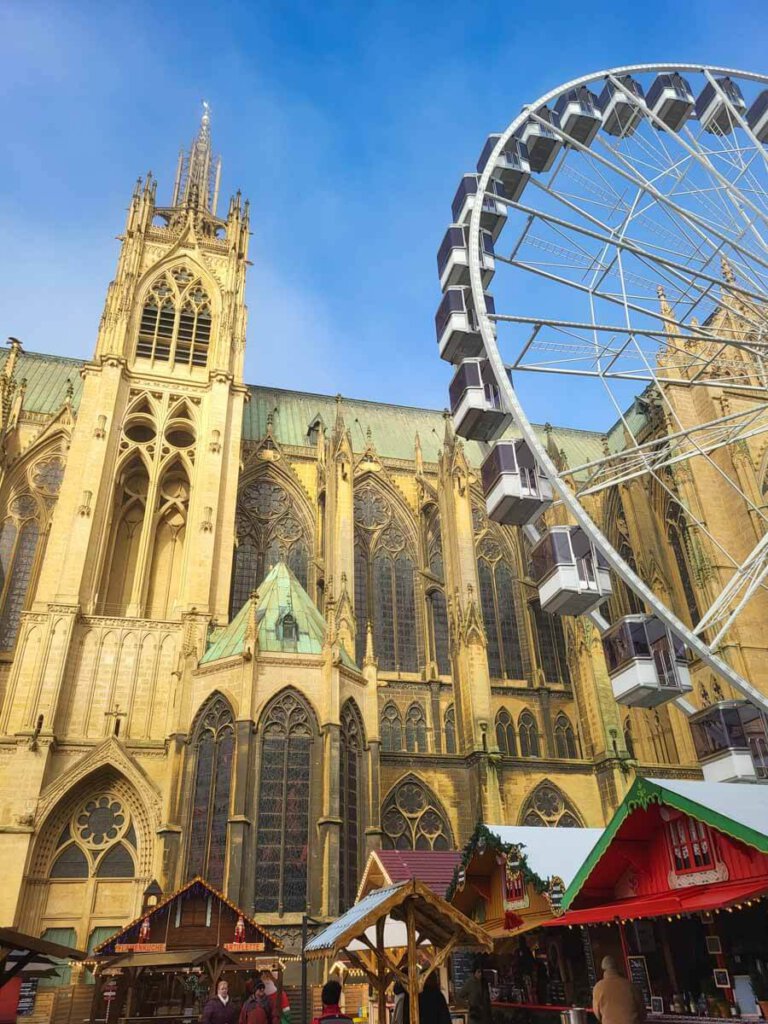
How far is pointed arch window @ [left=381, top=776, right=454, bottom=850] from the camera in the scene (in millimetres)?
26406

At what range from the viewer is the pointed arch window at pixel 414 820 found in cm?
2641

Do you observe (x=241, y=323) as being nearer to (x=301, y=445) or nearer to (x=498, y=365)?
(x=301, y=445)

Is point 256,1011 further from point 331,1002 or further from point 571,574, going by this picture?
point 571,574

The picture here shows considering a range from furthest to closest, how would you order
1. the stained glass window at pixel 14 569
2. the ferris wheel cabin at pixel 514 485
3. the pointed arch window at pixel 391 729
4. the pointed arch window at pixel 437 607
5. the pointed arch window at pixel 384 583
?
the pointed arch window at pixel 437 607 → the pointed arch window at pixel 384 583 → the pointed arch window at pixel 391 729 → the stained glass window at pixel 14 569 → the ferris wheel cabin at pixel 514 485

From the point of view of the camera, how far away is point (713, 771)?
13.3 meters

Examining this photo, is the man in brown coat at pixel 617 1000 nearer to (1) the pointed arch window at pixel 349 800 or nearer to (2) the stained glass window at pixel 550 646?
(1) the pointed arch window at pixel 349 800

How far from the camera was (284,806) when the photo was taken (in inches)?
872

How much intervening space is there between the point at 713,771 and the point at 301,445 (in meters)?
28.4

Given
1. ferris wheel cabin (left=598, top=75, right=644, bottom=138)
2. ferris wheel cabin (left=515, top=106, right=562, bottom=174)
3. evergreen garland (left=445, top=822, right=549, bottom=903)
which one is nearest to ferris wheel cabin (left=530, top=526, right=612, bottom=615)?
evergreen garland (left=445, top=822, right=549, bottom=903)

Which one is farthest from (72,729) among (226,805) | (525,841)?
(525,841)

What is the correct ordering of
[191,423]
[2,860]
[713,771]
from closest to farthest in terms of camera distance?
1. [713,771]
2. [2,860]
3. [191,423]

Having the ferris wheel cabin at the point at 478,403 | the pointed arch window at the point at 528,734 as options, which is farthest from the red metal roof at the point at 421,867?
the pointed arch window at the point at 528,734

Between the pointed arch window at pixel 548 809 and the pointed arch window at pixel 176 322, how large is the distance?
22.0 meters

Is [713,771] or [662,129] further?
[662,129]
